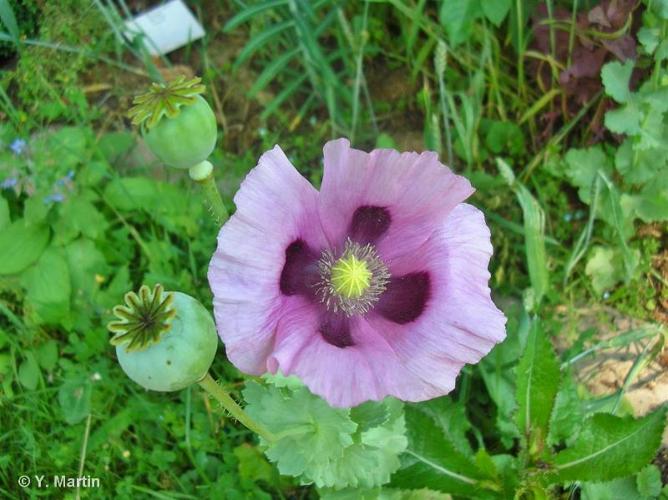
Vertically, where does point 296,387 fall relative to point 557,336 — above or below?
above

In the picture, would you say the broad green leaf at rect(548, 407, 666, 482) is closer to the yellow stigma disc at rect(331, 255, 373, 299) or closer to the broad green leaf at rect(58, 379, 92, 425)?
the yellow stigma disc at rect(331, 255, 373, 299)

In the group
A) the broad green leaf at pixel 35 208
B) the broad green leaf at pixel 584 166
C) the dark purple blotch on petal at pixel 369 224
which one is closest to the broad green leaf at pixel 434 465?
the dark purple blotch on petal at pixel 369 224

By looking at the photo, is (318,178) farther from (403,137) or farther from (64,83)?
(64,83)

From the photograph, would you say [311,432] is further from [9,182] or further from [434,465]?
[9,182]

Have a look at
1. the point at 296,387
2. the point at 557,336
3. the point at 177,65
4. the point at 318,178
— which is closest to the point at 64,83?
the point at 177,65

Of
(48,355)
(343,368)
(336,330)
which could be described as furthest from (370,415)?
(48,355)
